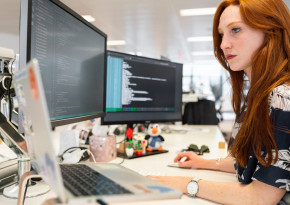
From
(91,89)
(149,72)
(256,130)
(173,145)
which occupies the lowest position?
A: (173,145)

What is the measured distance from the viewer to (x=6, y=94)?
0.79m

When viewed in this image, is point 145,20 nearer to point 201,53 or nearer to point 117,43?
point 117,43

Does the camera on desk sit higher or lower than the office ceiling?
lower

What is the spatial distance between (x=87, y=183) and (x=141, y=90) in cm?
99

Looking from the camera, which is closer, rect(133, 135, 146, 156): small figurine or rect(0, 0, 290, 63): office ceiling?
rect(133, 135, 146, 156): small figurine

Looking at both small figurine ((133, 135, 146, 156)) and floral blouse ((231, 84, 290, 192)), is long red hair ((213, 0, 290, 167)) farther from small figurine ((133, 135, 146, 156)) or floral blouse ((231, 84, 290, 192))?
small figurine ((133, 135, 146, 156))

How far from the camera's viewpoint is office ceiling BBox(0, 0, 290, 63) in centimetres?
393

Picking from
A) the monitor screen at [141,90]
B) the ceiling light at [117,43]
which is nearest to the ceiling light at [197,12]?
the ceiling light at [117,43]

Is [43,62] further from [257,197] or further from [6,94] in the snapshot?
[257,197]

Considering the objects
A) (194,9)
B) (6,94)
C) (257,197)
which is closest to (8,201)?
(6,94)

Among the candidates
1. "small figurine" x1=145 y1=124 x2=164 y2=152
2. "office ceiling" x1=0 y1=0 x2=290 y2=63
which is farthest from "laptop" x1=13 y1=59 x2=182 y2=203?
"office ceiling" x1=0 y1=0 x2=290 y2=63

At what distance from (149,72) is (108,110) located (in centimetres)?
35

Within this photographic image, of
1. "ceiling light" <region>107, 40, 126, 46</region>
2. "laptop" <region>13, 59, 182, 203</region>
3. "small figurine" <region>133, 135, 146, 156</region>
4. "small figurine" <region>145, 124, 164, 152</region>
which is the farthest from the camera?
"ceiling light" <region>107, 40, 126, 46</region>

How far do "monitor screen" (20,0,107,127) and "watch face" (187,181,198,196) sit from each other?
443mm
